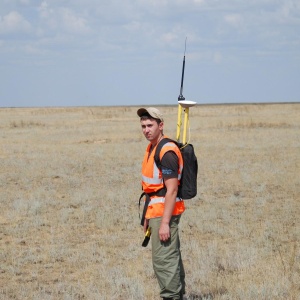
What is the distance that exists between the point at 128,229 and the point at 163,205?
15.7 ft

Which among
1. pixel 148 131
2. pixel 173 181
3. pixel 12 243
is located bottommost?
pixel 12 243

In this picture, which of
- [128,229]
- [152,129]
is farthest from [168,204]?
[128,229]

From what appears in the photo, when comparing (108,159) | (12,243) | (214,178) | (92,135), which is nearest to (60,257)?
(12,243)

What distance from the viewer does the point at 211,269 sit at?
23.4 feet

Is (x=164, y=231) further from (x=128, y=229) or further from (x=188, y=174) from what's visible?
(x=128, y=229)

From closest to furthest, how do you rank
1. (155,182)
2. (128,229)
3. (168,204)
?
(168,204) < (155,182) < (128,229)

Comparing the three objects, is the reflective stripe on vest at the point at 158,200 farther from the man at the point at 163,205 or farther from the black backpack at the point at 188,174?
the black backpack at the point at 188,174

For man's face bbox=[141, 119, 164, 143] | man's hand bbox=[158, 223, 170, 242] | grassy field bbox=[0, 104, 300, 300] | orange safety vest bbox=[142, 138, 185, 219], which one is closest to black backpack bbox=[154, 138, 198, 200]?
orange safety vest bbox=[142, 138, 185, 219]

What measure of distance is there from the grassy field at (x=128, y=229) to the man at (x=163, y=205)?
112cm

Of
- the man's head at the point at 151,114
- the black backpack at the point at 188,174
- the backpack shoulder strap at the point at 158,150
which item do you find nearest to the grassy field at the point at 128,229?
the black backpack at the point at 188,174

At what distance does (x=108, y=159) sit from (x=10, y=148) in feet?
18.8

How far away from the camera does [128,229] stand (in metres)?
9.71

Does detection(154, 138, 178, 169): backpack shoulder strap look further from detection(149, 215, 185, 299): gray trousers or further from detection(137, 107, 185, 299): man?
detection(149, 215, 185, 299): gray trousers

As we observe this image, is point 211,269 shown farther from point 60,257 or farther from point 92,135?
point 92,135
